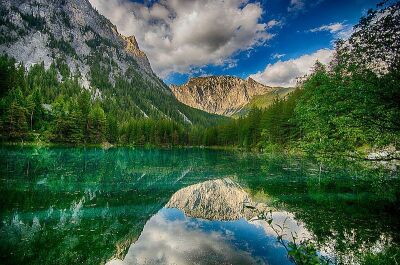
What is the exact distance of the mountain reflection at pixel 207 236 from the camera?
42.8 feet

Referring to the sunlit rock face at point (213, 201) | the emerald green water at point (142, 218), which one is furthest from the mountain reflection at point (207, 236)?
the emerald green water at point (142, 218)

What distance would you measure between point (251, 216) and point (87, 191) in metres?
15.3

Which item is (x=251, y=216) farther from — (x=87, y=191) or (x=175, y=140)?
(x=175, y=140)

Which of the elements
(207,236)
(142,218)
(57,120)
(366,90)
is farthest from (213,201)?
(57,120)

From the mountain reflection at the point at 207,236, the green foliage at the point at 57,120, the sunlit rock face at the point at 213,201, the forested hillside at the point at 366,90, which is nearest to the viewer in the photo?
the forested hillside at the point at 366,90

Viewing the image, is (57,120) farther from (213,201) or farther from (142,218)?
(142,218)

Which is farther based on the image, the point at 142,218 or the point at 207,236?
the point at 142,218

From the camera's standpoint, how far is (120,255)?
13.3 m

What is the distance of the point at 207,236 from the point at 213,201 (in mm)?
9147

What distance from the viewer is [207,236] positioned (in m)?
16.4

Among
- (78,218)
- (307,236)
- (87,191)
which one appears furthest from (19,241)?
(307,236)

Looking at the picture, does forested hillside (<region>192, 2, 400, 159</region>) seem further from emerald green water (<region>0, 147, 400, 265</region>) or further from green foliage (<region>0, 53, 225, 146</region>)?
green foliage (<region>0, 53, 225, 146</region>)

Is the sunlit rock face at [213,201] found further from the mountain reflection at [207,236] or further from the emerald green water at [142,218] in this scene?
the emerald green water at [142,218]

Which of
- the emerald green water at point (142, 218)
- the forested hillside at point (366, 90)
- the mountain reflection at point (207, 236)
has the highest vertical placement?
the forested hillside at point (366, 90)
